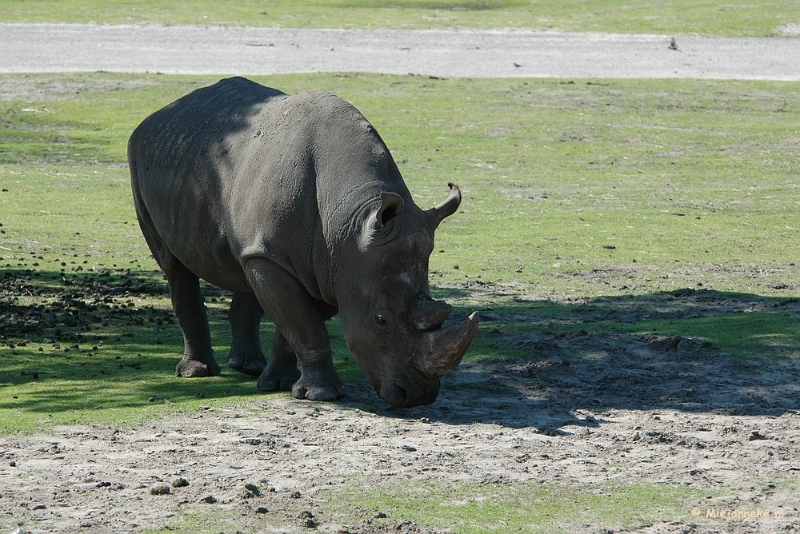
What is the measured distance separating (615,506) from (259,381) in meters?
4.03

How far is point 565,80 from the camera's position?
1268 inches

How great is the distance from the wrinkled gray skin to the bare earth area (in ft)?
1.80

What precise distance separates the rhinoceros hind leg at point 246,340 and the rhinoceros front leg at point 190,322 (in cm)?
22

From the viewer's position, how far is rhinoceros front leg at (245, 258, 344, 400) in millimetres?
9859

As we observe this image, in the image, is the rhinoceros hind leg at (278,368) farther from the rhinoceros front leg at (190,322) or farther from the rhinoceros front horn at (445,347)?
the rhinoceros front horn at (445,347)

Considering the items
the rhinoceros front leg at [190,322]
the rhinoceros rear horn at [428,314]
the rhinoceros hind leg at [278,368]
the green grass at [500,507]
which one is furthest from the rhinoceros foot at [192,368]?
the green grass at [500,507]

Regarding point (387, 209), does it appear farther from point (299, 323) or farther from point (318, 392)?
point (318, 392)

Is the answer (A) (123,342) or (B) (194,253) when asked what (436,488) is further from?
(A) (123,342)

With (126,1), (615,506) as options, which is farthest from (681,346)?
(126,1)

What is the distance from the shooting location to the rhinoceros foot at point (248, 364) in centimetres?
1125

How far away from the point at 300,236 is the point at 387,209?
909mm

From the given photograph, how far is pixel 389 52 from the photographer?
3559 cm

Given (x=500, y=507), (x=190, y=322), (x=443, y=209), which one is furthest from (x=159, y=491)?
(x=190, y=322)

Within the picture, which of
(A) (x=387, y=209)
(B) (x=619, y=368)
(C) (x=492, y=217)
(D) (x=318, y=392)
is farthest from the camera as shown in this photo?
(C) (x=492, y=217)
